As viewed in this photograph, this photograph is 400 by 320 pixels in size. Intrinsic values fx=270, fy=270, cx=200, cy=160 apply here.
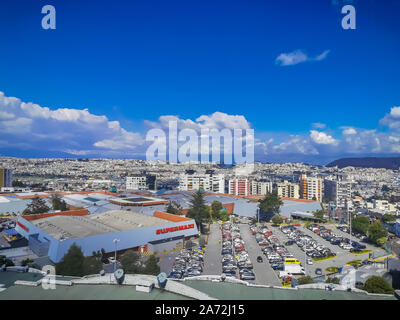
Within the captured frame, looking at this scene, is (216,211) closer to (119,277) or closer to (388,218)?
(388,218)

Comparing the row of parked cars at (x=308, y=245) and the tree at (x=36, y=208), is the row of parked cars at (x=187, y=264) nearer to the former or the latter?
the row of parked cars at (x=308, y=245)

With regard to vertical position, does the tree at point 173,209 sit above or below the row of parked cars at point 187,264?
above

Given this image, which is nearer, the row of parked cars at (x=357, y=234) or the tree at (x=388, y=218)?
the row of parked cars at (x=357, y=234)

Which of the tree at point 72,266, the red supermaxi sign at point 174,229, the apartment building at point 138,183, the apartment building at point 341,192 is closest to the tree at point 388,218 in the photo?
the apartment building at point 341,192

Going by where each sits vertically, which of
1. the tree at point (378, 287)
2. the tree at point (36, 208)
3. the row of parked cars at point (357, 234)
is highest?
the tree at point (378, 287)

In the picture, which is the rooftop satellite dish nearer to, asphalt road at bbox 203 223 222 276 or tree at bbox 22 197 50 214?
asphalt road at bbox 203 223 222 276
